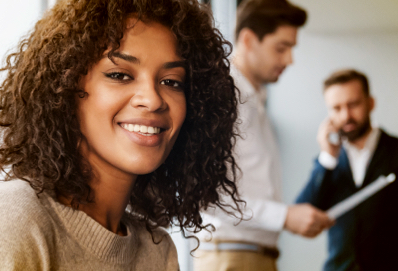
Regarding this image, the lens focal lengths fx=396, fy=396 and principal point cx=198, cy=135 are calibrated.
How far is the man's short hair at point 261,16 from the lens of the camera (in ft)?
4.37

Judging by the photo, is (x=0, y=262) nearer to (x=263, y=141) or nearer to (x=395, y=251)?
(x=263, y=141)

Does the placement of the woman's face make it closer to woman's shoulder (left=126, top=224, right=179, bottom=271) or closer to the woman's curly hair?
the woman's curly hair

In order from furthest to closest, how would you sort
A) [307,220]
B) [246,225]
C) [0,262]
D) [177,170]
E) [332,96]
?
[332,96], [307,220], [246,225], [177,170], [0,262]

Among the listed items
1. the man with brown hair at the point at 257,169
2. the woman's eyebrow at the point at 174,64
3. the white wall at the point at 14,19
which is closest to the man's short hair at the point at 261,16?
the man with brown hair at the point at 257,169

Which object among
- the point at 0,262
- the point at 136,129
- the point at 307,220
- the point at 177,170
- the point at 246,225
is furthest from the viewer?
the point at 307,220

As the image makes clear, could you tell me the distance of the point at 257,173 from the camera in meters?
1.15

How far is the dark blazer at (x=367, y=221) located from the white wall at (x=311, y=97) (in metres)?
0.07

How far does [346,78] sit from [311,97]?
0.15 meters

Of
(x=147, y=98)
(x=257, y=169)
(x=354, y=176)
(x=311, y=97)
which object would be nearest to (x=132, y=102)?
(x=147, y=98)

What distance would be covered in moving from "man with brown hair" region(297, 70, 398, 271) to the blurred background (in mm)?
41

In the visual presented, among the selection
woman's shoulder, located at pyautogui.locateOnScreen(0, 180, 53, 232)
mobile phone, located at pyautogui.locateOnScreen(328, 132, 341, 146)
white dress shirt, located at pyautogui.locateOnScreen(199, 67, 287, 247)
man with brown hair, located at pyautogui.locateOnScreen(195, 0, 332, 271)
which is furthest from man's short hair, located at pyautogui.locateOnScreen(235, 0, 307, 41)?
woman's shoulder, located at pyautogui.locateOnScreen(0, 180, 53, 232)

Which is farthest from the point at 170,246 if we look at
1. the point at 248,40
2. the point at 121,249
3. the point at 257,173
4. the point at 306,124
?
the point at 306,124

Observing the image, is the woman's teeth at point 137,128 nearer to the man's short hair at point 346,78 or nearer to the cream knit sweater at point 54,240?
the cream knit sweater at point 54,240

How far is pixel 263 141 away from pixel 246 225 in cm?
25
